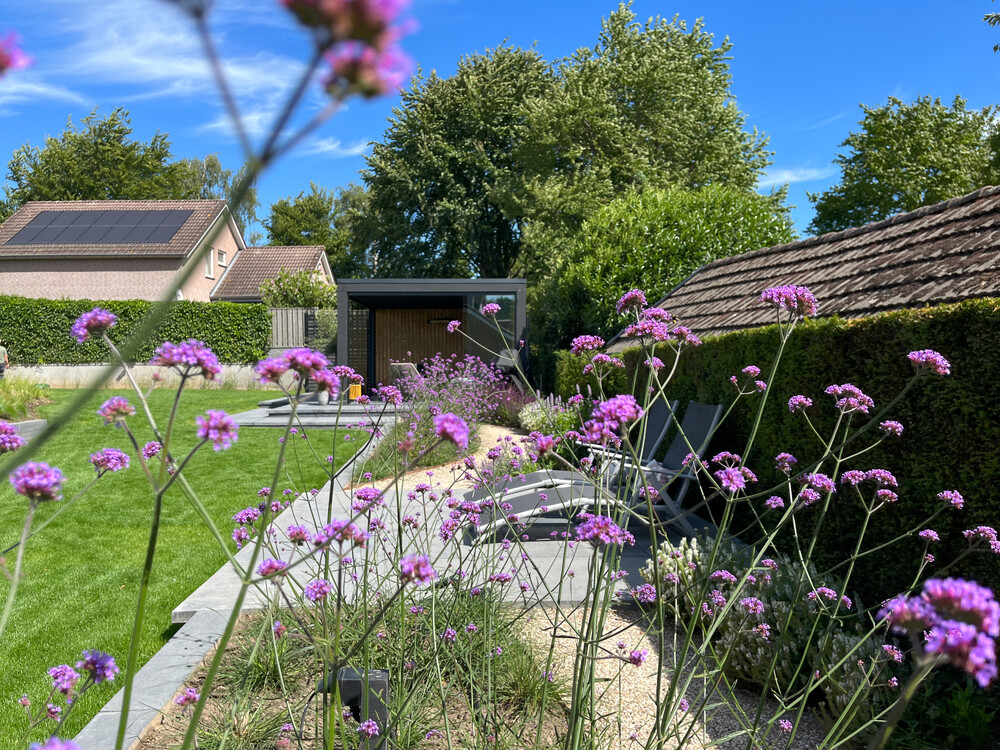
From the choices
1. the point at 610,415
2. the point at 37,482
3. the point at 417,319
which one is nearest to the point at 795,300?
the point at 610,415

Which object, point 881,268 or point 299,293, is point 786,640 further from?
point 299,293

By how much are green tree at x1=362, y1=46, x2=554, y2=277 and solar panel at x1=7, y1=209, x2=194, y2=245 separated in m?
8.07

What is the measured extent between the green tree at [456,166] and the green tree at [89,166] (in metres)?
15.3

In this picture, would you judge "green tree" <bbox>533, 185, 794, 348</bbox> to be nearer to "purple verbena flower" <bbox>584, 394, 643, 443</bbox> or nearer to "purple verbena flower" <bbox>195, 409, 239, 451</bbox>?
"purple verbena flower" <bbox>584, 394, 643, 443</bbox>

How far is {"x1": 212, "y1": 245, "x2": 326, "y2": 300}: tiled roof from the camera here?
89.4ft

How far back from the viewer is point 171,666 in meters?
3.05

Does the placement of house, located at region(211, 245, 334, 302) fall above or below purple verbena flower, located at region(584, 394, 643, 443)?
above

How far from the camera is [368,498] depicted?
1.96 meters

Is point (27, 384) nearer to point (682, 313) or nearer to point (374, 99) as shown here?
point (682, 313)

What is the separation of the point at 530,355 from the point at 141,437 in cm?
884

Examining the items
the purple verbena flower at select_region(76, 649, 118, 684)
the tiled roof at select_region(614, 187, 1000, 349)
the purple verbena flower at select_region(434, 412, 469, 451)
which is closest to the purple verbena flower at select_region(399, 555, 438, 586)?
the purple verbena flower at select_region(434, 412, 469, 451)

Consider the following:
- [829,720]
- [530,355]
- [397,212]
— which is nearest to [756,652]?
[829,720]

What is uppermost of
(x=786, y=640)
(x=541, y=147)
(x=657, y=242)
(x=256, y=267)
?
(x=541, y=147)

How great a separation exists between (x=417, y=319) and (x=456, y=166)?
33.6 feet
